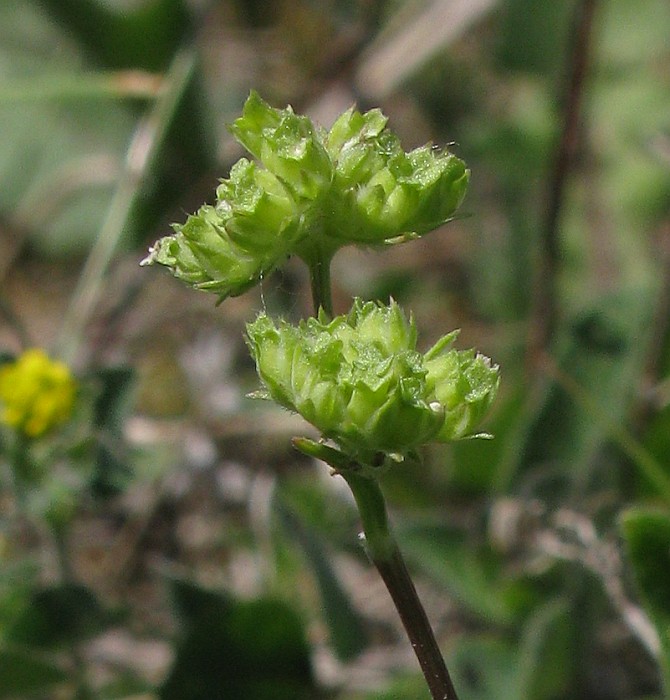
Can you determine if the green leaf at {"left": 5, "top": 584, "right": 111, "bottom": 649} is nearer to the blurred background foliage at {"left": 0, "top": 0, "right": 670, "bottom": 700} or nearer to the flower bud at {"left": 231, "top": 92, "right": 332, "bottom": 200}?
the blurred background foliage at {"left": 0, "top": 0, "right": 670, "bottom": 700}

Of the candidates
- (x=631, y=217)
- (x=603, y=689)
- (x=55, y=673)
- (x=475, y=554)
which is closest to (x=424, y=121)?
(x=631, y=217)

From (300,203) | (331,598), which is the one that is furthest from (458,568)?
(300,203)

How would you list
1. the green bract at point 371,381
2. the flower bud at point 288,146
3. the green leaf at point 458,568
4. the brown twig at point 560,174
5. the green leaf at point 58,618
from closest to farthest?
the green bract at point 371,381, the flower bud at point 288,146, the green leaf at point 58,618, the green leaf at point 458,568, the brown twig at point 560,174

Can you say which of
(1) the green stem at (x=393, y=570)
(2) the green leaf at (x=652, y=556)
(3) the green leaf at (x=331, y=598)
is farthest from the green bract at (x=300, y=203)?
(3) the green leaf at (x=331, y=598)

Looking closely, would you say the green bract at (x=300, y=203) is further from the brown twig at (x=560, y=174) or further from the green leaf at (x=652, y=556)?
the brown twig at (x=560, y=174)

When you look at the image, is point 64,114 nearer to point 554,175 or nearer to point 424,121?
point 424,121

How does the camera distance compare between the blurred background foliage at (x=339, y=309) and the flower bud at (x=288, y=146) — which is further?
the blurred background foliage at (x=339, y=309)
